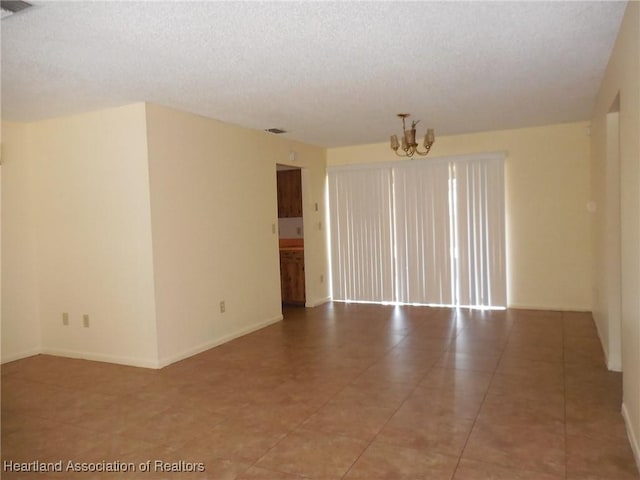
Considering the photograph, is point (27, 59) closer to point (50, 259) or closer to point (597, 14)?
point (50, 259)

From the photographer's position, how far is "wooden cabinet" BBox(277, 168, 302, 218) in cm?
733

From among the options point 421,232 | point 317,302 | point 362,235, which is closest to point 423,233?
point 421,232

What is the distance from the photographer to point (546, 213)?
623 centimetres

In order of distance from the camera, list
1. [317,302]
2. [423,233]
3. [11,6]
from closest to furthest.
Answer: [11,6] < [423,233] < [317,302]

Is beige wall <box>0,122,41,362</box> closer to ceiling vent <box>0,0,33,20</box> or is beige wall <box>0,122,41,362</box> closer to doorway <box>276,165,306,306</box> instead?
ceiling vent <box>0,0,33,20</box>

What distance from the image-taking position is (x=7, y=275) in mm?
4777

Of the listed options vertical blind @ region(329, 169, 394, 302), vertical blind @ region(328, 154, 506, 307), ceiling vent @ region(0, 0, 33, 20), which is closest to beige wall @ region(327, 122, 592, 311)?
vertical blind @ region(328, 154, 506, 307)

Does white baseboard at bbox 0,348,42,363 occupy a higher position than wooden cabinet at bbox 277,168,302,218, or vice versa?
wooden cabinet at bbox 277,168,302,218

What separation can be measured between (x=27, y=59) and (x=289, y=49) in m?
1.69

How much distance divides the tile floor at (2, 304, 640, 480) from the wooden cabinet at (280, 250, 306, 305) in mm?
2078

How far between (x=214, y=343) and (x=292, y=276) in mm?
2428

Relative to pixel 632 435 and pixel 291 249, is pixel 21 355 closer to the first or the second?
pixel 291 249

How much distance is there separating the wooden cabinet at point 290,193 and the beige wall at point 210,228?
2.94 feet

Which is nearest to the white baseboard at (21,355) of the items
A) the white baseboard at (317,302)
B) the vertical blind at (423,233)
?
the white baseboard at (317,302)
